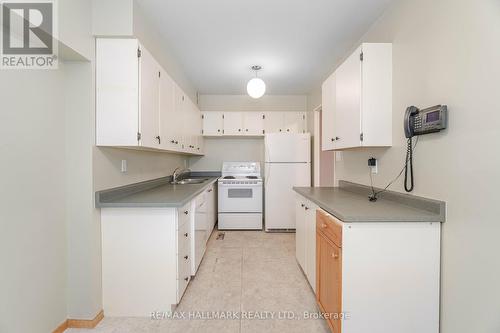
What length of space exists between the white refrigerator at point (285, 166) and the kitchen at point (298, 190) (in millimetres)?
1208

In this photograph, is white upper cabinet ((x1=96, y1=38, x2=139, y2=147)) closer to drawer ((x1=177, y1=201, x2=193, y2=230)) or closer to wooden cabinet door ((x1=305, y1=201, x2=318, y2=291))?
drawer ((x1=177, y1=201, x2=193, y2=230))

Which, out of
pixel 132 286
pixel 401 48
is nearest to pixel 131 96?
pixel 132 286

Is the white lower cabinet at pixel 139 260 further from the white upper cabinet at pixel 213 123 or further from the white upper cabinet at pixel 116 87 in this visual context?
the white upper cabinet at pixel 213 123

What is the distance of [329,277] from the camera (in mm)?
1579

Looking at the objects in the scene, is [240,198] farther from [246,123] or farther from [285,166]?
[246,123]

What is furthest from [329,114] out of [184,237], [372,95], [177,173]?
[177,173]

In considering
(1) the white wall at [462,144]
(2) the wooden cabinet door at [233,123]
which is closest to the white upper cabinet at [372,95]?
(1) the white wall at [462,144]

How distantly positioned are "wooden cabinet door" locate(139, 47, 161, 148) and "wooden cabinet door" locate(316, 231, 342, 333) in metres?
1.60

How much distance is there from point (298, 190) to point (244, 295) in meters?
1.18

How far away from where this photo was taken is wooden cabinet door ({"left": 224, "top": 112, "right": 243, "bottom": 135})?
4.40 meters

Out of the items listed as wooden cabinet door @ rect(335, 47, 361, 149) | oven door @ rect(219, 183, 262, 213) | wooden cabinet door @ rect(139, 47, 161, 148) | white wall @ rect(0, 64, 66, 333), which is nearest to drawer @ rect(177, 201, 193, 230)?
wooden cabinet door @ rect(139, 47, 161, 148)

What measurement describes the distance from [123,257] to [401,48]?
2.71 metres

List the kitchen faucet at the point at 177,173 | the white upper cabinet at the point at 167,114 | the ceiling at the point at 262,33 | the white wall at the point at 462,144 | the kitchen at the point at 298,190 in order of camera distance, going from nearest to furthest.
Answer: the white wall at the point at 462,144, the kitchen at the point at 298,190, the ceiling at the point at 262,33, the white upper cabinet at the point at 167,114, the kitchen faucet at the point at 177,173

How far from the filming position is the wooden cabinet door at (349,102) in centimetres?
189
